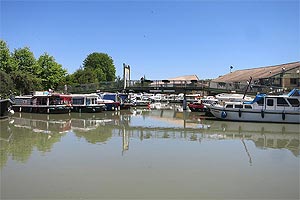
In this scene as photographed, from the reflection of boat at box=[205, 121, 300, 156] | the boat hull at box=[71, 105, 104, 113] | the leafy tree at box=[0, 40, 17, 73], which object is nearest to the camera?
the reflection of boat at box=[205, 121, 300, 156]

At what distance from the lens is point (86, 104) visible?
38.9 m

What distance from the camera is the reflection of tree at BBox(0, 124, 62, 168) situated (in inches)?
524

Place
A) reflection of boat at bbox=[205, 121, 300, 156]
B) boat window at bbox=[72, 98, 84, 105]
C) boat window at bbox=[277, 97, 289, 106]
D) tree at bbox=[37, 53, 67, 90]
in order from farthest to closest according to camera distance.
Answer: tree at bbox=[37, 53, 67, 90], boat window at bbox=[72, 98, 84, 105], boat window at bbox=[277, 97, 289, 106], reflection of boat at bbox=[205, 121, 300, 156]

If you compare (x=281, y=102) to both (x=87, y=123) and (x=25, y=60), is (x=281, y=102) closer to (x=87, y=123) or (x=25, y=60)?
(x=87, y=123)

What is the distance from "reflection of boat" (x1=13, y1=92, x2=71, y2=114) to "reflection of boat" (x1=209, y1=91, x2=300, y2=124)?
1799 centimetres

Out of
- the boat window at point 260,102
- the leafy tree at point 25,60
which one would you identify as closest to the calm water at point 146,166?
the boat window at point 260,102

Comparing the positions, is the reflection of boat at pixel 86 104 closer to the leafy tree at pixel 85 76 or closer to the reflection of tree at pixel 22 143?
the reflection of tree at pixel 22 143

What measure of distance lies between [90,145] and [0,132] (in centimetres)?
765

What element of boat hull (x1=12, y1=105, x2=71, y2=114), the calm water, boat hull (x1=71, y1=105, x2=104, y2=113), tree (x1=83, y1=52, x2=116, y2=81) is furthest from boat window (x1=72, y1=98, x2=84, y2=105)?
tree (x1=83, y1=52, x2=116, y2=81)

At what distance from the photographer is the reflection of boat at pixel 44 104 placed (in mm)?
35531

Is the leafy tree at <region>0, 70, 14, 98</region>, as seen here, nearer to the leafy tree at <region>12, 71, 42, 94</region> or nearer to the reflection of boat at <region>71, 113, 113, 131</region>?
the leafy tree at <region>12, 71, 42, 94</region>

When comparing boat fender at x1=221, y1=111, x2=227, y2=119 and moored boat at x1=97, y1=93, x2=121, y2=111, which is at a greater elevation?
moored boat at x1=97, y1=93, x2=121, y2=111

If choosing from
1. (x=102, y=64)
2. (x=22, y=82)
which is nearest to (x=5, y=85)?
(x=22, y=82)

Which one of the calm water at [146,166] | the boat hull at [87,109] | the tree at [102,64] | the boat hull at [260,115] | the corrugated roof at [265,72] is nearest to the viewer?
the calm water at [146,166]
